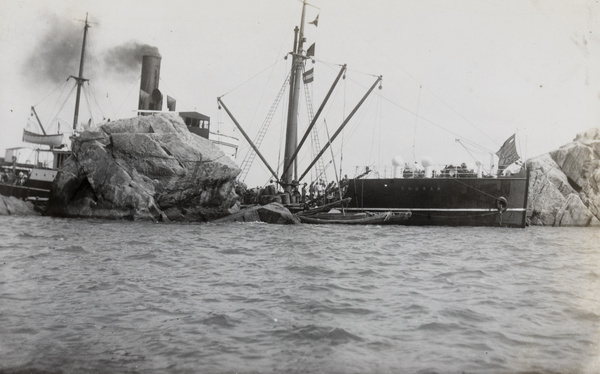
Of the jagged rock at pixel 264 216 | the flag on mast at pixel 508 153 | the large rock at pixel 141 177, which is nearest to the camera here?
the large rock at pixel 141 177

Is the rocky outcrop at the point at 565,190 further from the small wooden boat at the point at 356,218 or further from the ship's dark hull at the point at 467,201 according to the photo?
the small wooden boat at the point at 356,218

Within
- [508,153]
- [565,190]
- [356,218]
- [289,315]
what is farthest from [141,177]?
[565,190]

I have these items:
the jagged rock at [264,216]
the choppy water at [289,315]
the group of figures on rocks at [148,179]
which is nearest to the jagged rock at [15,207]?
the group of figures on rocks at [148,179]

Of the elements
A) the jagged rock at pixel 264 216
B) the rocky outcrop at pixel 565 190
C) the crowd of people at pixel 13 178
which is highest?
the rocky outcrop at pixel 565 190

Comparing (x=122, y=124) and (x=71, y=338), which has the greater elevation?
(x=122, y=124)

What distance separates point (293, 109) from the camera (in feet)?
113

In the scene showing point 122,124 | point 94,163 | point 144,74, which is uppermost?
point 144,74

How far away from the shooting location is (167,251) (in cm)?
1366

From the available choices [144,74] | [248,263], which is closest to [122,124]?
[144,74]

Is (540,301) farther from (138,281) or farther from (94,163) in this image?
(94,163)

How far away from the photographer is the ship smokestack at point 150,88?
36.4 m

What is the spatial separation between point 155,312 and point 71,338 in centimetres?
135

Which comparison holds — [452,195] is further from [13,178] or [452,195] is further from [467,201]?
[13,178]

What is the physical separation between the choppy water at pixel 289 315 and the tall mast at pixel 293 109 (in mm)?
22593
